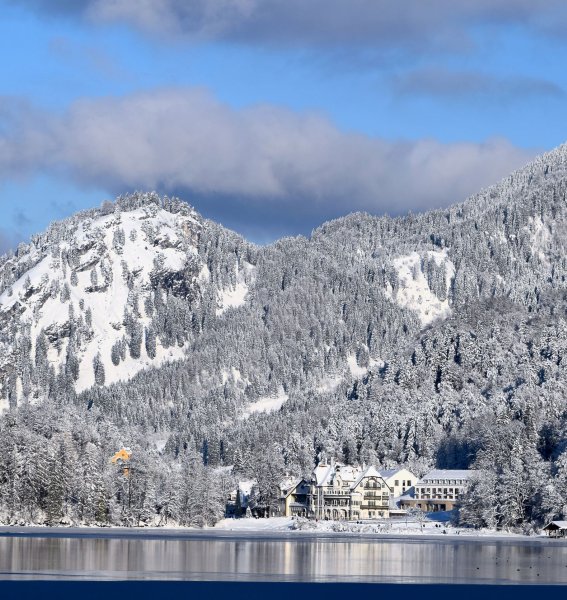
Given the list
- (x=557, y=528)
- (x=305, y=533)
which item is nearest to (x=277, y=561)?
(x=557, y=528)

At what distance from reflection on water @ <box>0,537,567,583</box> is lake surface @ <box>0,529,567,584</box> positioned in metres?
0.07

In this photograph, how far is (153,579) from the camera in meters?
93.3

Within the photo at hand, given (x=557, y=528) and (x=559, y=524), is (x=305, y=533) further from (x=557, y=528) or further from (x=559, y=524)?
(x=559, y=524)

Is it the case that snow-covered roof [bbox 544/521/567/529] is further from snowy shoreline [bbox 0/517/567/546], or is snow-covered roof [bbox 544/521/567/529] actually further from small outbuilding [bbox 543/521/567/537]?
snowy shoreline [bbox 0/517/567/546]

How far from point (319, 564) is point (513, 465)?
8472cm

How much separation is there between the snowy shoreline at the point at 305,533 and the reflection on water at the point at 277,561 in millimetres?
11726

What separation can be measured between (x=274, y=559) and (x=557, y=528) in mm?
61619

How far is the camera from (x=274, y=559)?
380 ft

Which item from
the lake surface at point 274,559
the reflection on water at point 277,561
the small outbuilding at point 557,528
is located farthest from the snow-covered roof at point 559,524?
the reflection on water at point 277,561

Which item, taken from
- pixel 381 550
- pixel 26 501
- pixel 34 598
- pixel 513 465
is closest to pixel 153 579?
pixel 34 598

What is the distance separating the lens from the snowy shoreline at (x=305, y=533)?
513 feet

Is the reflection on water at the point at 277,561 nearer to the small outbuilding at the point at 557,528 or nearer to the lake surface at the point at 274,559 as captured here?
the lake surface at the point at 274,559

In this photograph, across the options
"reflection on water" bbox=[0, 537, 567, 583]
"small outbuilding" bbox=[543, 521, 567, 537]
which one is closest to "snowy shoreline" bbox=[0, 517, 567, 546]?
"small outbuilding" bbox=[543, 521, 567, 537]

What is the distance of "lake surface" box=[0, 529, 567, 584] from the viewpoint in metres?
98.8
